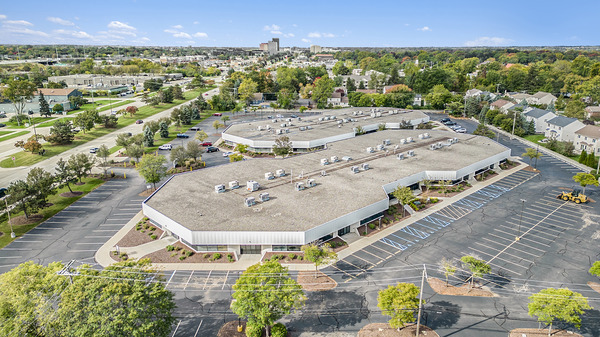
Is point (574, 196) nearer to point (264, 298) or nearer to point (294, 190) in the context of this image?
point (294, 190)

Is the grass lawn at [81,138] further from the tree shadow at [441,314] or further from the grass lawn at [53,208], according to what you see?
the tree shadow at [441,314]

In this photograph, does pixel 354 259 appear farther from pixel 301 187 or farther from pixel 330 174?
pixel 330 174

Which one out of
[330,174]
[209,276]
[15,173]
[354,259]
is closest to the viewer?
[209,276]

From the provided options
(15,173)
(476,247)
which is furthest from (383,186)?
(15,173)

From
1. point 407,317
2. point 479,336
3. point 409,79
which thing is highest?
point 409,79

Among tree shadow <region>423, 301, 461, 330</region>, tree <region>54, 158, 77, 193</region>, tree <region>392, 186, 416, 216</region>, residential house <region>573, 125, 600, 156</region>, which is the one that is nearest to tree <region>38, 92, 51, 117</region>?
tree <region>54, 158, 77, 193</region>

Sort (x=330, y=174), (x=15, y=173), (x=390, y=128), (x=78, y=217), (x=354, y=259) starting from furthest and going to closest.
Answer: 1. (x=390, y=128)
2. (x=15, y=173)
3. (x=330, y=174)
4. (x=78, y=217)
5. (x=354, y=259)

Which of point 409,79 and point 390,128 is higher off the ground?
point 409,79

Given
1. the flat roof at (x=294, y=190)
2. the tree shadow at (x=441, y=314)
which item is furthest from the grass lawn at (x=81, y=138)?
the tree shadow at (x=441, y=314)
